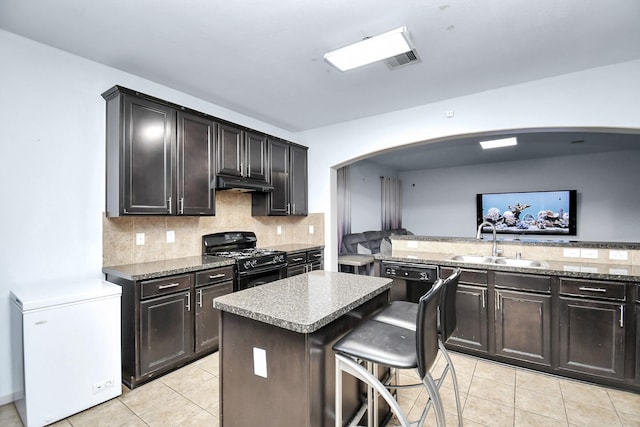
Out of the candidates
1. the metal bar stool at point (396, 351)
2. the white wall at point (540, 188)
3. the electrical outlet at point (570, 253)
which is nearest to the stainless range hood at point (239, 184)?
the metal bar stool at point (396, 351)

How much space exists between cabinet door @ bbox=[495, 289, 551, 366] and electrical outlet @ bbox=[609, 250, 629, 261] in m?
0.80

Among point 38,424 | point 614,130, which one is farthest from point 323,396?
point 614,130

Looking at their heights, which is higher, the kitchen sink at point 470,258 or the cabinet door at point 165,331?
the kitchen sink at point 470,258

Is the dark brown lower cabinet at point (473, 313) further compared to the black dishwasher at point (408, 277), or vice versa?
the black dishwasher at point (408, 277)

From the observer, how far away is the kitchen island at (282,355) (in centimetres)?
128

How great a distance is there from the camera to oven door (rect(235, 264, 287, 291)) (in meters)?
2.99

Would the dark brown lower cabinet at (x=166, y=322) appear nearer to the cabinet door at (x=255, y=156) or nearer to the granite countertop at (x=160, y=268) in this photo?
the granite countertop at (x=160, y=268)

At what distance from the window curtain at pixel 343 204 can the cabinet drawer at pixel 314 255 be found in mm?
1190

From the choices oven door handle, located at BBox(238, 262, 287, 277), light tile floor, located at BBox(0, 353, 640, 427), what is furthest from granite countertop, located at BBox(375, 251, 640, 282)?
oven door handle, located at BBox(238, 262, 287, 277)

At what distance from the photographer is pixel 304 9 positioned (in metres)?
1.89

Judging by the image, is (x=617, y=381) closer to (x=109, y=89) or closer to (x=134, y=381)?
(x=134, y=381)

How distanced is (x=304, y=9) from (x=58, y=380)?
2870mm

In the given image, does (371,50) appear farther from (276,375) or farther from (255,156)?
(276,375)

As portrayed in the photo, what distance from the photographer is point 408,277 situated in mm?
2992
